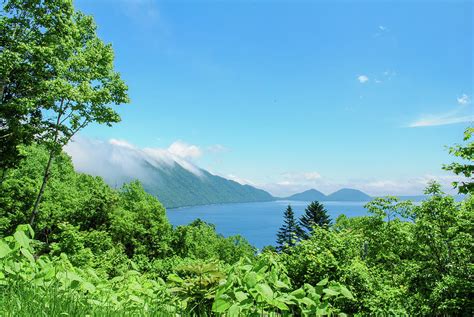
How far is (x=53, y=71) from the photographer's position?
17266 millimetres

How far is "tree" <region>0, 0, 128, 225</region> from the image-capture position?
16188mm

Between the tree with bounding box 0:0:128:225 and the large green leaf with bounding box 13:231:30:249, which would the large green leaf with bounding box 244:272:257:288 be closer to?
the large green leaf with bounding box 13:231:30:249

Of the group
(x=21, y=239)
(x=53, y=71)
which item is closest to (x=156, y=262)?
(x=53, y=71)

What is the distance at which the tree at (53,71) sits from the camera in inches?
637

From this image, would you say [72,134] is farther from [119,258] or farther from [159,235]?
[159,235]

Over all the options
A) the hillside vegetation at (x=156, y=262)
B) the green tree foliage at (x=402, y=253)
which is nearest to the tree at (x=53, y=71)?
the hillside vegetation at (x=156, y=262)

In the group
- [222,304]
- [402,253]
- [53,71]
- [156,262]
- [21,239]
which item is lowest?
[156,262]

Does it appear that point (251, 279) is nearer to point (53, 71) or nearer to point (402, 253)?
point (53, 71)

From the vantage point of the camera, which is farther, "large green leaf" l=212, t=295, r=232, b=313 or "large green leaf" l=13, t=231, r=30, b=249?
"large green leaf" l=13, t=231, r=30, b=249

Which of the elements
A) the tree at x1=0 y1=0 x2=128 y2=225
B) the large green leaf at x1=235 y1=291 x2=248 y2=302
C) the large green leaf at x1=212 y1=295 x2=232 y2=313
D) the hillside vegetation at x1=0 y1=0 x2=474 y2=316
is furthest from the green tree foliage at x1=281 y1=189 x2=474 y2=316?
the tree at x1=0 y1=0 x2=128 y2=225

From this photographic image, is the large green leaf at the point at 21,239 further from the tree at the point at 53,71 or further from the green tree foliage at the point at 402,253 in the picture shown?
the tree at the point at 53,71

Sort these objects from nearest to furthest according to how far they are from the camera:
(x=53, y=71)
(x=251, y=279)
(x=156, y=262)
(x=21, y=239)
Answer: (x=251, y=279) < (x=21, y=239) < (x=53, y=71) < (x=156, y=262)

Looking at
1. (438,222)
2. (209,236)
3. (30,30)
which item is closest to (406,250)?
(438,222)

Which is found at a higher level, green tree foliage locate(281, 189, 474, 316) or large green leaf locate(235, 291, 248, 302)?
large green leaf locate(235, 291, 248, 302)
